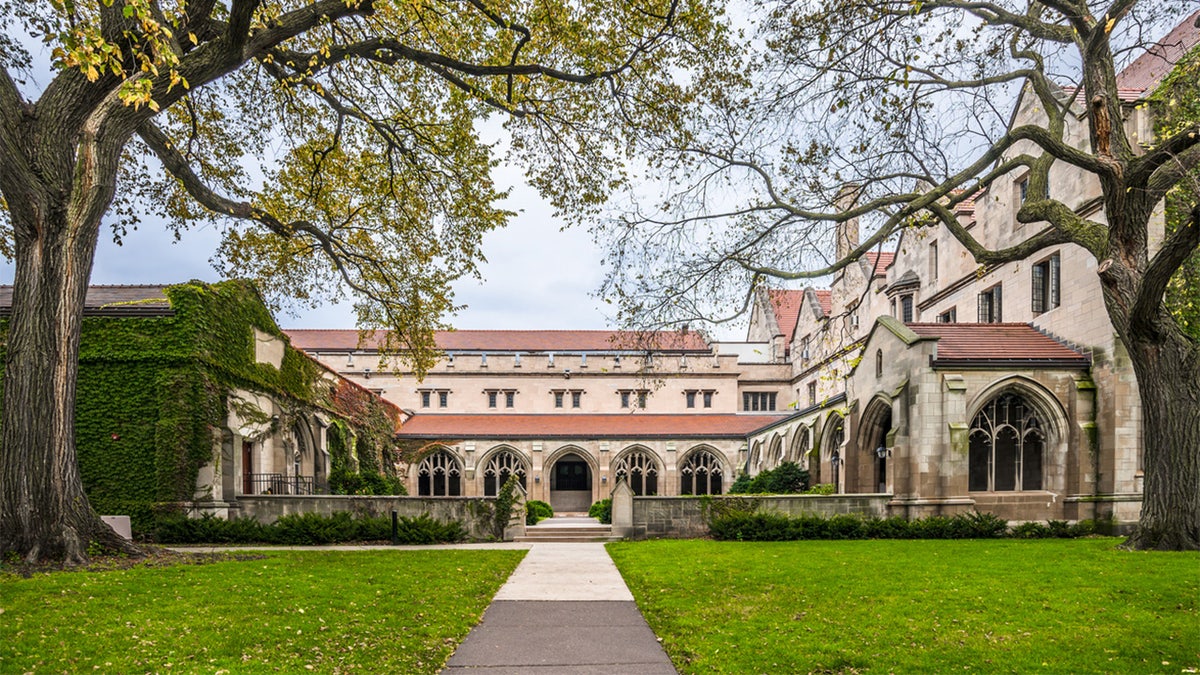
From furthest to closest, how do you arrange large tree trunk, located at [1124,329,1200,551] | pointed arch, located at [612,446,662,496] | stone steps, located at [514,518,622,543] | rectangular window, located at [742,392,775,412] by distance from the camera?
rectangular window, located at [742,392,775,412] → pointed arch, located at [612,446,662,496] → stone steps, located at [514,518,622,543] → large tree trunk, located at [1124,329,1200,551]

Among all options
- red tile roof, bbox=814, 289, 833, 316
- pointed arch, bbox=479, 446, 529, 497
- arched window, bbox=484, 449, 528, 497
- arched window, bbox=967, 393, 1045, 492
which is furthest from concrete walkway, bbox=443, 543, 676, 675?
red tile roof, bbox=814, 289, 833, 316

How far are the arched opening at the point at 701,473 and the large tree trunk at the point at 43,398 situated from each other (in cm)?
2547

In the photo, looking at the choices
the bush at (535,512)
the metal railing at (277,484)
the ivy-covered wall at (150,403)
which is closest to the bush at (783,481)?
the bush at (535,512)

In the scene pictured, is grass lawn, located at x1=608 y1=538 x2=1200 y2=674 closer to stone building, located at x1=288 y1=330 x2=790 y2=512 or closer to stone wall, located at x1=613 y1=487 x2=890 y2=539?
stone wall, located at x1=613 y1=487 x2=890 y2=539

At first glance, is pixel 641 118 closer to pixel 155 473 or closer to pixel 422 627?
pixel 422 627

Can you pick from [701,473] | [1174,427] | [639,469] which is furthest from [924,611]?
[701,473]

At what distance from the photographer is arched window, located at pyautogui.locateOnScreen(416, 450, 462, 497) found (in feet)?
102

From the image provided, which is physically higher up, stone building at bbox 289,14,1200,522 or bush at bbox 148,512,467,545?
stone building at bbox 289,14,1200,522

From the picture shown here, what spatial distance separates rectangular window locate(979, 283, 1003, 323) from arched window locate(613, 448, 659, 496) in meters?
14.7

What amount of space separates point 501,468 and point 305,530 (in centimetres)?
1672

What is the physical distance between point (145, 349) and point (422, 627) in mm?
12238

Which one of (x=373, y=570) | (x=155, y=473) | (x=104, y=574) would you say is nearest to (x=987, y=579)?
(x=373, y=570)

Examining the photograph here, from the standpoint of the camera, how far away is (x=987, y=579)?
9.25 meters

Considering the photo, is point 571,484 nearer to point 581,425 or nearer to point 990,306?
point 581,425
